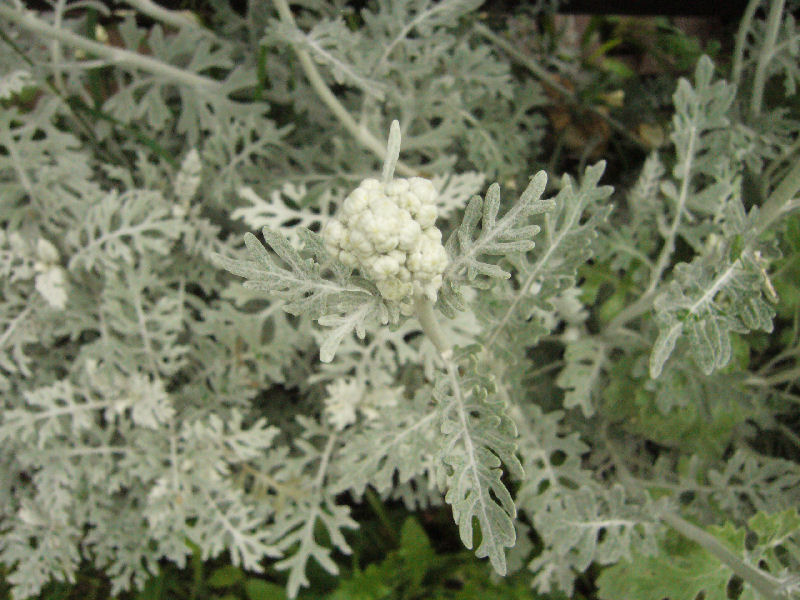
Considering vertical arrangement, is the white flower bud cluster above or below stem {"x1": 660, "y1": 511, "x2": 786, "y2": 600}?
above

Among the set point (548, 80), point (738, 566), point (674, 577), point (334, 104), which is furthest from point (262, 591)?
point (548, 80)

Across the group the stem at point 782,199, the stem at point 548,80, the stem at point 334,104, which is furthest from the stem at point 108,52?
the stem at point 782,199

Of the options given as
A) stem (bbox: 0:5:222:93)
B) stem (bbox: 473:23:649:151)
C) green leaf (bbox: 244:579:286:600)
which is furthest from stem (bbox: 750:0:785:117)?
green leaf (bbox: 244:579:286:600)

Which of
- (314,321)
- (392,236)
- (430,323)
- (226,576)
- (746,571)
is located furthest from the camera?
(226,576)

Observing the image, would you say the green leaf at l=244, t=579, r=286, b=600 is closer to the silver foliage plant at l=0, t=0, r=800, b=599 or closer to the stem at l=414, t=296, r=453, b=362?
the silver foliage plant at l=0, t=0, r=800, b=599

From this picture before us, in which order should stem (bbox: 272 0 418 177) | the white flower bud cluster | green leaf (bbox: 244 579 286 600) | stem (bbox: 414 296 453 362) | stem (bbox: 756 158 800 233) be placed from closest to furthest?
1. the white flower bud cluster
2. stem (bbox: 414 296 453 362)
3. stem (bbox: 756 158 800 233)
4. stem (bbox: 272 0 418 177)
5. green leaf (bbox: 244 579 286 600)

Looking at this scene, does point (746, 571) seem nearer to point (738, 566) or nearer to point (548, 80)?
point (738, 566)

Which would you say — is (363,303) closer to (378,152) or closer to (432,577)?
(378,152)
